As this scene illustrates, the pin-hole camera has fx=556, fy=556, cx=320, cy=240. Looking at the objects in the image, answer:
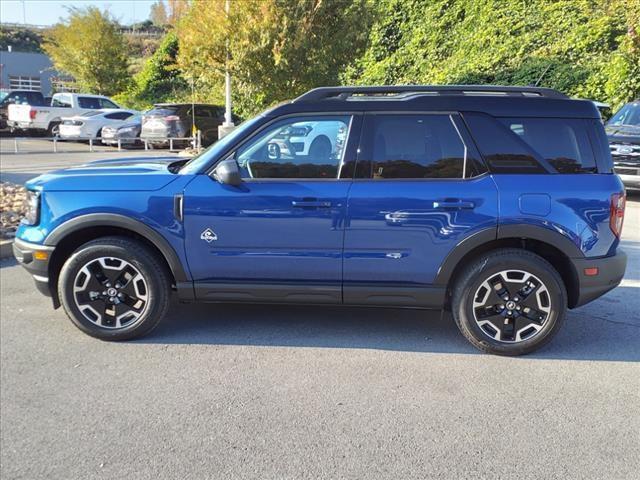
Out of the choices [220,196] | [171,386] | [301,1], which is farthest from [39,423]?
[301,1]

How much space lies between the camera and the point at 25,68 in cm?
4981

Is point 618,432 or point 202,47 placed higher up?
point 202,47

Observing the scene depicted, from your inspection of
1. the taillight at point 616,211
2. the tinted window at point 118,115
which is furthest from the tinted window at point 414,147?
the tinted window at point 118,115

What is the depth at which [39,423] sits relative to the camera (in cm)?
319

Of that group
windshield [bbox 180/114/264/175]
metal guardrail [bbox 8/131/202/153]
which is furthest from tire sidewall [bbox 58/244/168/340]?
metal guardrail [bbox 8/131/202/153]

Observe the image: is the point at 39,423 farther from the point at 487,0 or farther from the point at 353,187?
the point at 487,0

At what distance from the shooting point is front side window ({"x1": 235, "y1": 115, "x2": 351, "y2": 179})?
4.09 meters

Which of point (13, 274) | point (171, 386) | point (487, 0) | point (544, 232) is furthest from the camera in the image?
point (487, 0)

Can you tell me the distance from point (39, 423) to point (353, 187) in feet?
8.11

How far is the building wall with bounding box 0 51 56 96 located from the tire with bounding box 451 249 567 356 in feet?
171

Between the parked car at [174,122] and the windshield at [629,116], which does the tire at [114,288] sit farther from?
the parked car at [174,122]

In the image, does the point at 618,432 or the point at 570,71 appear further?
the point at 570,71

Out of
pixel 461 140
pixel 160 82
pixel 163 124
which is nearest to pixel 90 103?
pixel 163 124

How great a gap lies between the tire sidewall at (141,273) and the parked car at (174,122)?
14.8m
